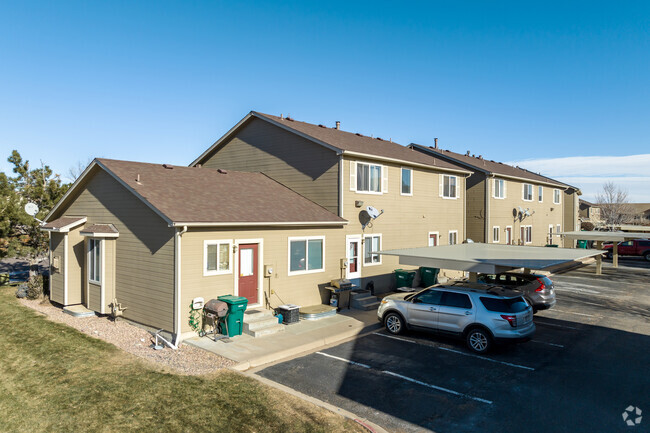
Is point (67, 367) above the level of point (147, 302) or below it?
below

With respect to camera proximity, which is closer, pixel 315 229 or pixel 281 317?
pixel 281 317

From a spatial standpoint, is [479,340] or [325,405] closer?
[325,405]

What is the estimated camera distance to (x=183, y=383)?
9562mm

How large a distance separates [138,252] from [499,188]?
25.2 metres

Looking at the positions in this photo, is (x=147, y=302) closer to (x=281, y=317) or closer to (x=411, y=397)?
(x=281, y=317)

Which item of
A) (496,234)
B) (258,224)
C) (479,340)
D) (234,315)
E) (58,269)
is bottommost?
(479,340)

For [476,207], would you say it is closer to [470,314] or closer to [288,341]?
[470,314]

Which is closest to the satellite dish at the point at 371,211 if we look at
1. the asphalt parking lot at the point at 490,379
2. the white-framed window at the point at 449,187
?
the asphalt parking lot at the point at 490,379

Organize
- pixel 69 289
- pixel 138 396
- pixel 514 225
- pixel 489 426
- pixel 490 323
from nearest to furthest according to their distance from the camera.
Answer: pixel 489 426
pixel 138 396
pixel 490 323
pixel 69 289
pixel 514 225

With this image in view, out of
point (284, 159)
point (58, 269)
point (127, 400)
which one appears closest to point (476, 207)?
point (284, 159)

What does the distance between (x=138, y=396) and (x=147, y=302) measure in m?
5.42

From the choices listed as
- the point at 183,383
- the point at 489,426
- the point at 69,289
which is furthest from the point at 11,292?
the point at 489,426

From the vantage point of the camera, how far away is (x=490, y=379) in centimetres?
1018

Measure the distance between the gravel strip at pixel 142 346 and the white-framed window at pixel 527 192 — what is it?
3022 cm
